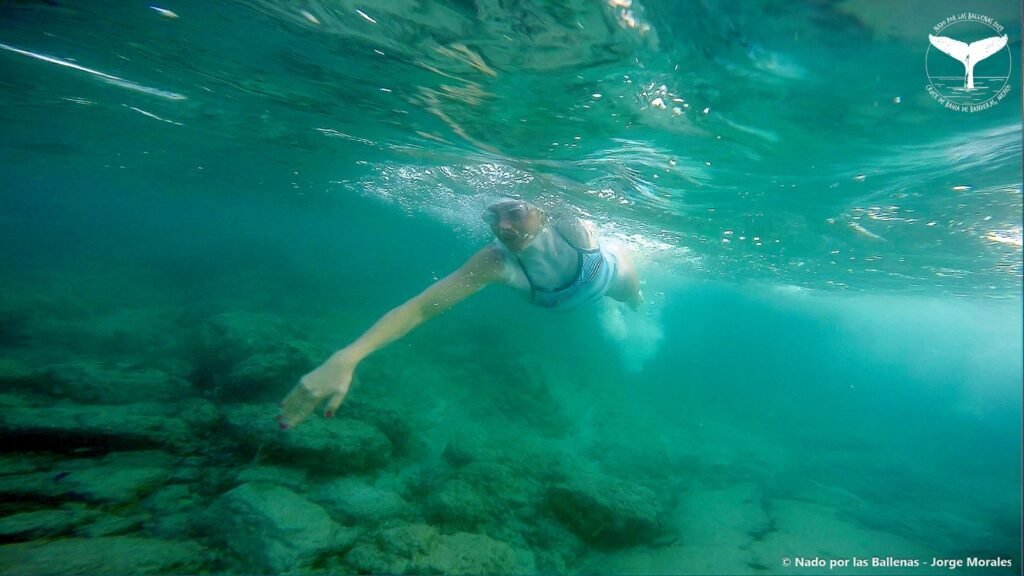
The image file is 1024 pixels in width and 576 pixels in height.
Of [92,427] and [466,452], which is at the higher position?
[466,452]

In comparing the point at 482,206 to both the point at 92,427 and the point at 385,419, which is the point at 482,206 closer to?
the point at 385,419

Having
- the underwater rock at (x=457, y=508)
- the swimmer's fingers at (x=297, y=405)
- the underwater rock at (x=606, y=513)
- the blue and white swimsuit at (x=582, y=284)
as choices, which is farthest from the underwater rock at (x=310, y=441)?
the swimmer's fingers at (x=297, y=405)

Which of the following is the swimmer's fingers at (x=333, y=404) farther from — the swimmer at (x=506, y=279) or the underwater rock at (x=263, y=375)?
the underwater rock at (x=263, y=375)

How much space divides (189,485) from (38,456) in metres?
2.23

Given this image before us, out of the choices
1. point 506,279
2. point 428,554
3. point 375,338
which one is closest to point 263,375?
point 428,554

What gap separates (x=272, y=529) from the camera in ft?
16.9

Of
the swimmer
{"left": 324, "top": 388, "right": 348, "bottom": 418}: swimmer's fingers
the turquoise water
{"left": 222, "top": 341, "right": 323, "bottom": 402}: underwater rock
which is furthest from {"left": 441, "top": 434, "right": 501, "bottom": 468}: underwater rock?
{"left": 324, "top": 388, "right": 348, "bottom": 418}: swimmer's fingers

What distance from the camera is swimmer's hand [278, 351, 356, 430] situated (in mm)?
2957

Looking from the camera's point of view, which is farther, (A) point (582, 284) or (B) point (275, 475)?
(B) point (275, 475)

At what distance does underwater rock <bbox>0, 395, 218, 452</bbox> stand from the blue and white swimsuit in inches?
278

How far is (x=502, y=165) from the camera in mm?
13172

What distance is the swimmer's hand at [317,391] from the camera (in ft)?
9.70

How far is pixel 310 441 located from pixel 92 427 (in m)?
3.35

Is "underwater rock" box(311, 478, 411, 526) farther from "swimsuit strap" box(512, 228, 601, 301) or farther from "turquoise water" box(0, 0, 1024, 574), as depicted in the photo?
"swimsuit strap" box(512, 228, 601, 301)
